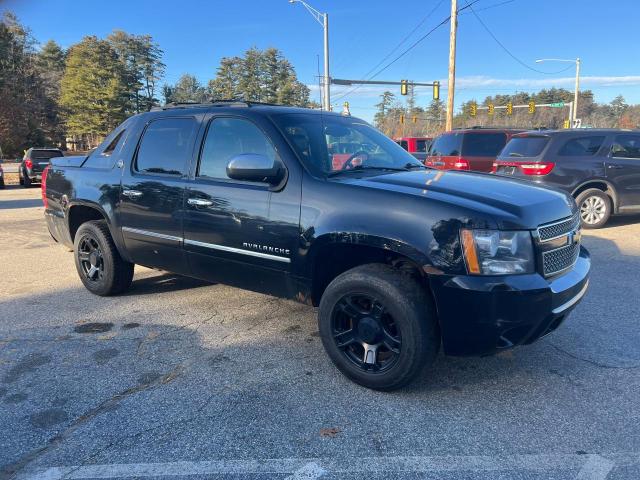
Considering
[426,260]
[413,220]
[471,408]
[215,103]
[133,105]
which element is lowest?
[471,408]

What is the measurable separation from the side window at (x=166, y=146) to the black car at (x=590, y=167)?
6.49m

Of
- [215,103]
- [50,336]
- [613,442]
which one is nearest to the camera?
[613,442]

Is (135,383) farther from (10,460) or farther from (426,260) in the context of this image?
(426,260)

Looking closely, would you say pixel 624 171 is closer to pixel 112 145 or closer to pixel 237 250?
pixel 237 250

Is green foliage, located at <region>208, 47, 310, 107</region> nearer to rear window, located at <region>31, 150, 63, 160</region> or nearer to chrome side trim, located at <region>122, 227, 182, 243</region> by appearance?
rear window, located at <region>31, 150, 63, 160</region>

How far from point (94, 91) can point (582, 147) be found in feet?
197

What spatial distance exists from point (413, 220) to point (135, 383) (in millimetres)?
2145

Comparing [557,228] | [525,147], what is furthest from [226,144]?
[525,147]

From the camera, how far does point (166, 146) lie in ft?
14.5

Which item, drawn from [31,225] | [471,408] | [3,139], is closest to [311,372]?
[471,408]

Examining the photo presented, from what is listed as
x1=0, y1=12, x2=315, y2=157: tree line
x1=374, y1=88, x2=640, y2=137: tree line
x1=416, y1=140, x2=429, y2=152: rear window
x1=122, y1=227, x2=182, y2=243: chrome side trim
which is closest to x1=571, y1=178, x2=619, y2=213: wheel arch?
x1=122, y1=227, x2=182, y2=243: chrome side trim

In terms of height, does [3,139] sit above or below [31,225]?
above

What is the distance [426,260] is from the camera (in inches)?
113

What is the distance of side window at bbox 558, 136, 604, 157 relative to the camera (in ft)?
29.1
